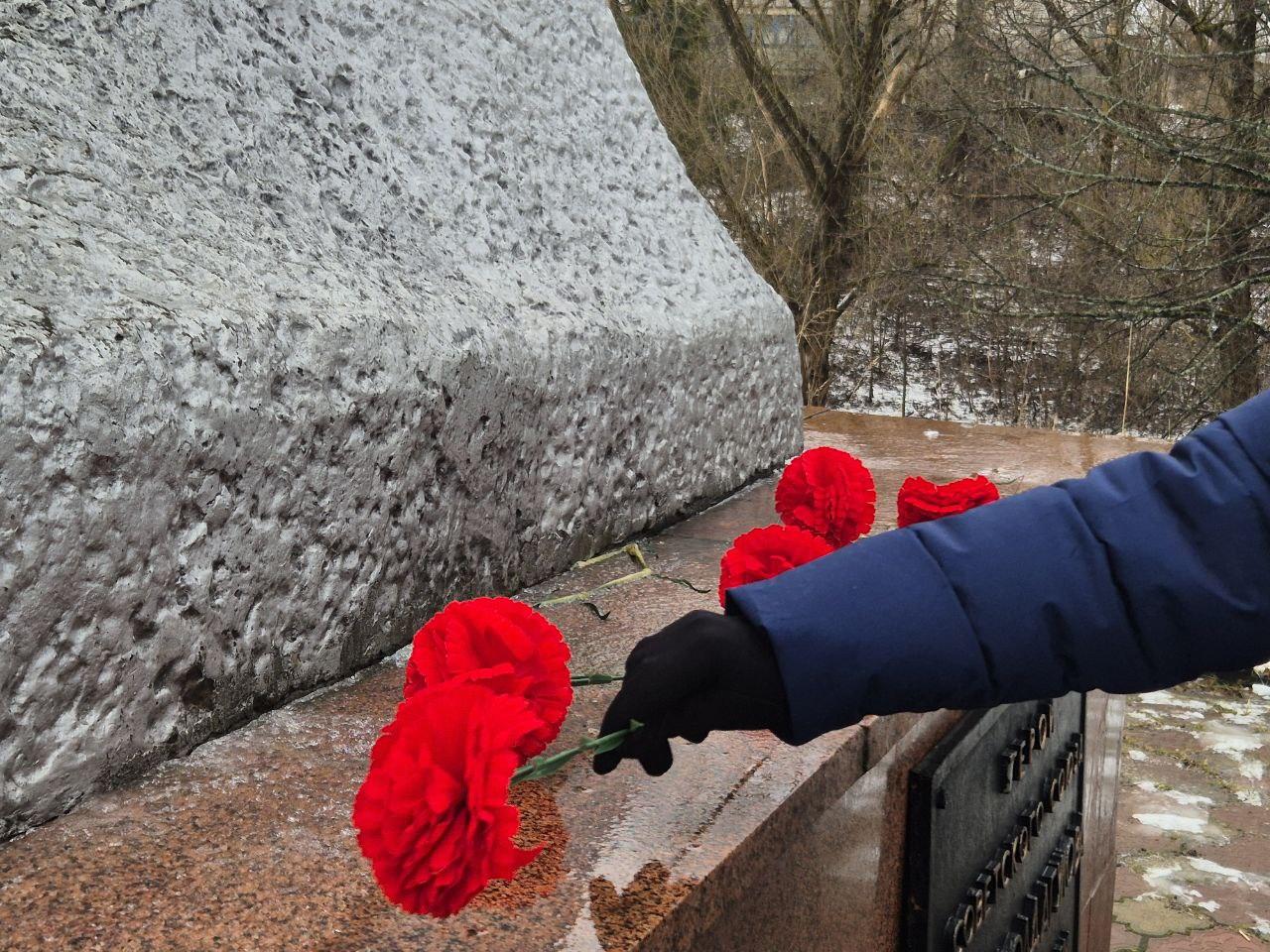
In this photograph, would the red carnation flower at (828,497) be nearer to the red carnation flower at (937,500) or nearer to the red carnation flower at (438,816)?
the red carnation flower at (937,500)

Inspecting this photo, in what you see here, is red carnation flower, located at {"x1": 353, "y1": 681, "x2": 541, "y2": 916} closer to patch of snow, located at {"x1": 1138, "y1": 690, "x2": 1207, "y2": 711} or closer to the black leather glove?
the black leather glove

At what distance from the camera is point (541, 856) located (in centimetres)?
106

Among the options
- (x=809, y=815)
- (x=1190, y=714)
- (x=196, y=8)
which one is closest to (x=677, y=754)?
(x=809, y=815)

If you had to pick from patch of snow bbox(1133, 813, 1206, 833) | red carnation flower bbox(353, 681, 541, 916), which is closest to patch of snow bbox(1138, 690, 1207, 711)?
patch of snow bbox(1133, 813, 1206, 833)

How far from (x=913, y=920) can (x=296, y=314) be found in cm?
119

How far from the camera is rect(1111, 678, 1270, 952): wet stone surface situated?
336 centimetres

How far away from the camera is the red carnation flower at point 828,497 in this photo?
1650mm

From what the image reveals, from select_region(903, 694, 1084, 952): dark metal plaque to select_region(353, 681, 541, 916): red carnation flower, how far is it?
992 millimetres

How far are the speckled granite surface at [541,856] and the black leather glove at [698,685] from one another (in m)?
0.12

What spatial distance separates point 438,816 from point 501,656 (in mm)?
241

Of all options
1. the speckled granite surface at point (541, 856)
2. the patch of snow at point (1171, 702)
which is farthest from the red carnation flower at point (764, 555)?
the patch of snow at point (1171, 702)

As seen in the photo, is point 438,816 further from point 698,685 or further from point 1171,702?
point 1171,702

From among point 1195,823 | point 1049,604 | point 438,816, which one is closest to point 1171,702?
point 1195,823

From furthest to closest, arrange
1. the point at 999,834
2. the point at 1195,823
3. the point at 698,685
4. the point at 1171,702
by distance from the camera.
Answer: the point at 1171,702, the point at 1195,823, the point at 999,834, the point at 698,685
